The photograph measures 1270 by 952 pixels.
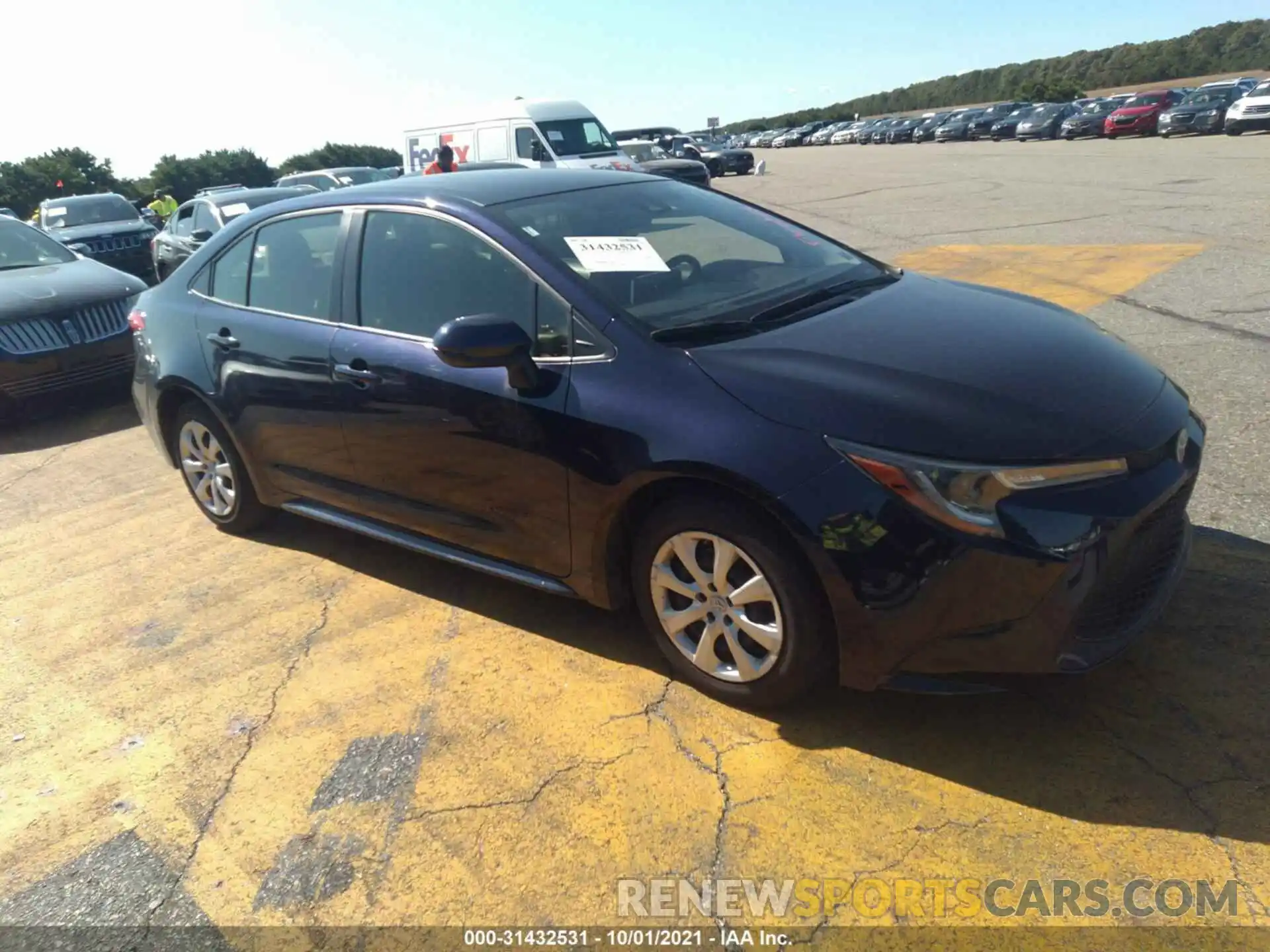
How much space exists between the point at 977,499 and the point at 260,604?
3.03 metres

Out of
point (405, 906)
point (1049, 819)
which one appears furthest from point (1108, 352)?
point (405, 906)

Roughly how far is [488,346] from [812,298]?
119cm

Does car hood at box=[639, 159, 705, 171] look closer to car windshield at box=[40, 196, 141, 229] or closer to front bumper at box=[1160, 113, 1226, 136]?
car windshield at box=[40, 196, 141, 229]

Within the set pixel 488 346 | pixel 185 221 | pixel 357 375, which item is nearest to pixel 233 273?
pixel 357 375

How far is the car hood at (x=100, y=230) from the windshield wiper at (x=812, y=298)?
50.1 feet

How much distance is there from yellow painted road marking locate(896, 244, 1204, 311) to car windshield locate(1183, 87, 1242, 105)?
81.3 ft

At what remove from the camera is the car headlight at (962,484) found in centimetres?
247

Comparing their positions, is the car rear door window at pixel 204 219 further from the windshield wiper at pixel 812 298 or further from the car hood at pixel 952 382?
the car hood at pixel 952 382

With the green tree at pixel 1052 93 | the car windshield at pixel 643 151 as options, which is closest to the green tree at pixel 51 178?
the car windshield at pixel 643 151

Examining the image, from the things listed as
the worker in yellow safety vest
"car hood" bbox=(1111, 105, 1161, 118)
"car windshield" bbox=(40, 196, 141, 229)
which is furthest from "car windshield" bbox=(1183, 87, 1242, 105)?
"car windshield" bbox=(40, 196, 141, 229)

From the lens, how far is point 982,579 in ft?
8.07

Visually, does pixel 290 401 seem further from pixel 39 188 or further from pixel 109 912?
pixel 39 188

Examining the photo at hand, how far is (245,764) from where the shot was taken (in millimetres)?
3074

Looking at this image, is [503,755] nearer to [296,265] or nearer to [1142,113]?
[296,265]
